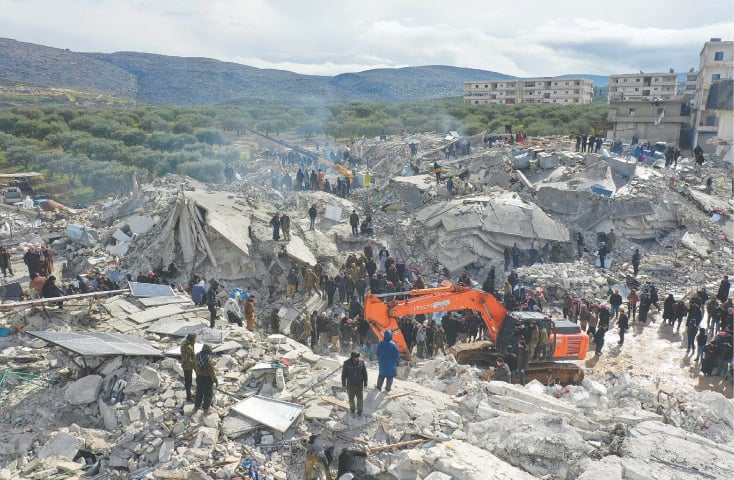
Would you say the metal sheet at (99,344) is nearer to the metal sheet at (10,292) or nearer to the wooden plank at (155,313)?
the wooden plank at (155,313)

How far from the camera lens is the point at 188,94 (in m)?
111

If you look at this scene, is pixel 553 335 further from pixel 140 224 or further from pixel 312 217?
pixel 140 224

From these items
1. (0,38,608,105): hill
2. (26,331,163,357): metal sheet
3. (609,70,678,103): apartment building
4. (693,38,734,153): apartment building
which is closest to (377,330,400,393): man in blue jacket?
(26,331,163,357): metal sheet

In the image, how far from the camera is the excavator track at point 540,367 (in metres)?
11.4

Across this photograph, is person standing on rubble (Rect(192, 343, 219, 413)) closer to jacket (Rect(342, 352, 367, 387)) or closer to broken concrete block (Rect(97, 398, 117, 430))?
broken concrete block (Rect(97, 398, 117, 430))

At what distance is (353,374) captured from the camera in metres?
7.97

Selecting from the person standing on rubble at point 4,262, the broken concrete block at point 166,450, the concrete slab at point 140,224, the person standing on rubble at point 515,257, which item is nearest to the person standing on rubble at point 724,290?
the person standing on rubble at point 515,257

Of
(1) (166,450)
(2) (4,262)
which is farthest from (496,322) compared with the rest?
(2) (4,262)

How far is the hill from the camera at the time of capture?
9938 centimetres

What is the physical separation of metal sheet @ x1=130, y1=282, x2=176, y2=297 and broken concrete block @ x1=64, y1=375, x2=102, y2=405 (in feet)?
12.4

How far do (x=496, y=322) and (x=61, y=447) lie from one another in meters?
8.27

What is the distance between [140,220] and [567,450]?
16.3m

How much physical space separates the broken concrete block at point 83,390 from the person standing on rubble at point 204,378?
5.69ft

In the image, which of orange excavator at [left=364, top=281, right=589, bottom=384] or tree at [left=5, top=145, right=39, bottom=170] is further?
tree at [left=5, top=145, right=39, bottom=170]
